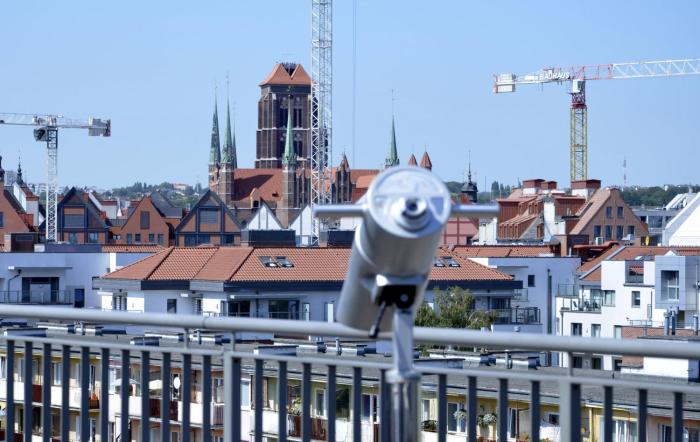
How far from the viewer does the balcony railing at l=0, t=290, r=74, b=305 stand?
62956mm

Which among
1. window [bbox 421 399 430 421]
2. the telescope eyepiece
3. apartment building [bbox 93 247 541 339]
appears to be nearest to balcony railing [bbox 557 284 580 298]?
apartment building [bbox 93 247 541 339]

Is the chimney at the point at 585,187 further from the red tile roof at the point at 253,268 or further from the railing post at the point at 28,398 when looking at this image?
the railing post at the point at 28,398

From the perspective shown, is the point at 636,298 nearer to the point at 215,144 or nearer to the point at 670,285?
the point at 670,285

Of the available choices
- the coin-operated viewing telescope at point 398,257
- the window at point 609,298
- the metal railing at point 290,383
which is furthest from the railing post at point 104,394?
the window at point 609,298

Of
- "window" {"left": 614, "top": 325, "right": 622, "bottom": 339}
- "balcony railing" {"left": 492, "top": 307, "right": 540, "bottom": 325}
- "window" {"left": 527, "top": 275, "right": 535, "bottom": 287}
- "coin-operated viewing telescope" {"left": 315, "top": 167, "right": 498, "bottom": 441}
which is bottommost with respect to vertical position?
"window" {"left": 614, "top": 325, "right": 622, "bottom": 339}

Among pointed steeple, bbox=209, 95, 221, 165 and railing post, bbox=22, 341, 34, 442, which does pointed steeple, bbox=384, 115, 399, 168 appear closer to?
pointed steeple, bbox=209, 95, 221, 165

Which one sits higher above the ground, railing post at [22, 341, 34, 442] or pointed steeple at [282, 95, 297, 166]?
pointed steeple at [282, 95, 297, 166]

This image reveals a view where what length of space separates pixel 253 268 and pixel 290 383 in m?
50.8

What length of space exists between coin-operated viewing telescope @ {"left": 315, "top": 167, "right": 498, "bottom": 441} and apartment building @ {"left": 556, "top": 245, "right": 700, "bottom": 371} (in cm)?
4589

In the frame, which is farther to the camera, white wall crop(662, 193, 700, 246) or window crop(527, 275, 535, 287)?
white wall crop(662, 193, 700, 246)

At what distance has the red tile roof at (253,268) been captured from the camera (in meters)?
55.7

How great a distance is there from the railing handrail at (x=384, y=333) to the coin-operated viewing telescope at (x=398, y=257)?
18cm

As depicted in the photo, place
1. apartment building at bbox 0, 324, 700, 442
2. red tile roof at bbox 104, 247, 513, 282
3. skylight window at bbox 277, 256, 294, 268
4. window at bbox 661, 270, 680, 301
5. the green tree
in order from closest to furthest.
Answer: apartment building at bbox 0, 324, 700, 442
the green tree
window at bbox 661, 270, 680, 301
red tile roof at bbox 104, 247, 513, 282
skylight window at bbox 277, 256, 294, 268

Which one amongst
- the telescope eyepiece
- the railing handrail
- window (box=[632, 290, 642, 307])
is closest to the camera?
the telescope eyepiece
